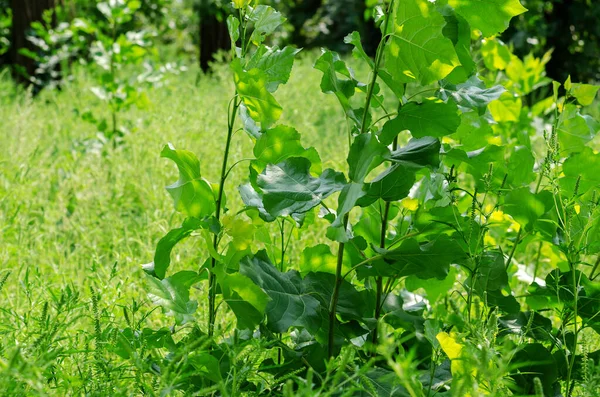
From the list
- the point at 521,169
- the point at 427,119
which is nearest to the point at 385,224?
the point at 427,119

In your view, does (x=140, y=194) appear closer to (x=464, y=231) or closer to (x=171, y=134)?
(x=171, y=134)

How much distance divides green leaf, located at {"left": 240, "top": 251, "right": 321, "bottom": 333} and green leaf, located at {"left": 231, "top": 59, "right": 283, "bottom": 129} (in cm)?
25

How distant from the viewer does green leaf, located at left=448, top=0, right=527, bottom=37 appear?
113cm

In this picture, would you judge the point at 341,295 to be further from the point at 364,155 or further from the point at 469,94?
the point at 469,94

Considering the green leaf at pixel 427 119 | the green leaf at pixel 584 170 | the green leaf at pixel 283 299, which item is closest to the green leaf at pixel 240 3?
the green leaf at pixel 427 119

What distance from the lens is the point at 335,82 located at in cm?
116

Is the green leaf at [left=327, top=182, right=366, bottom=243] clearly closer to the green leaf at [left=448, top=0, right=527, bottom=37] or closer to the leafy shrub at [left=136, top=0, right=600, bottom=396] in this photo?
the leafy shrub at [left=136, top=0, right=600, bottom=396]

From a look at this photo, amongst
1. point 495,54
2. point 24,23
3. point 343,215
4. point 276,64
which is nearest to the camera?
point 343,215

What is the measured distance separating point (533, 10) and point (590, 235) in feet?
21.9

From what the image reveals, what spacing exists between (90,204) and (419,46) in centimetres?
200

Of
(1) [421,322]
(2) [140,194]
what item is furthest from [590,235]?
(2) [140,194]

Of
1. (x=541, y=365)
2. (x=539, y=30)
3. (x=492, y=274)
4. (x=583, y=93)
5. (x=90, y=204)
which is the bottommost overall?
(x=539, y=30)

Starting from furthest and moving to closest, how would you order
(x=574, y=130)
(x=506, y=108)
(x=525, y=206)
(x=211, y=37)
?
(x=211, y=37), (x=506, y=108), (x=574, y=130), (x=525, y=206)

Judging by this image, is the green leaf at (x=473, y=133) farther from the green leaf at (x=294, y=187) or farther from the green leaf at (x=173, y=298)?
the green leaf at (x=173, y=298)
